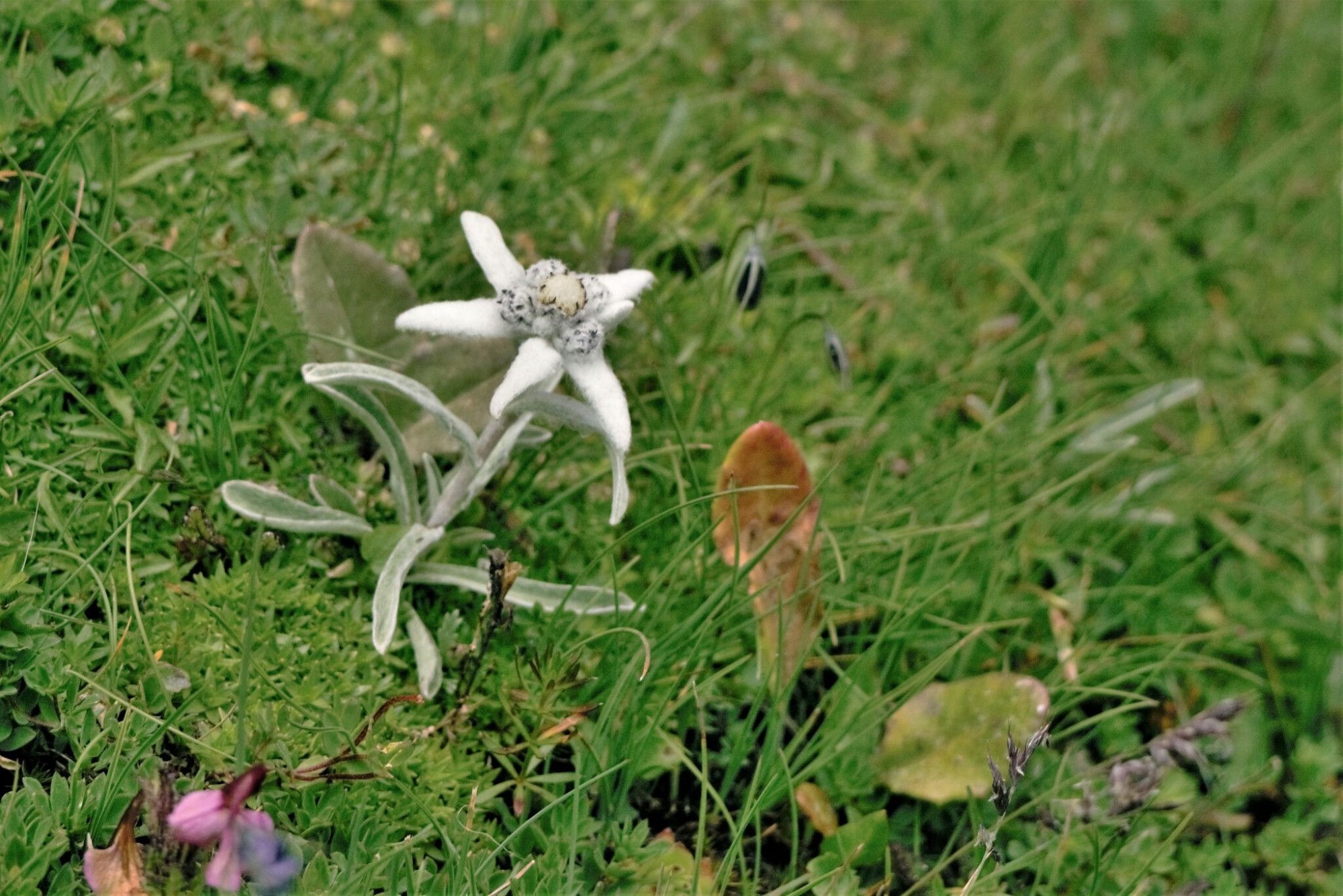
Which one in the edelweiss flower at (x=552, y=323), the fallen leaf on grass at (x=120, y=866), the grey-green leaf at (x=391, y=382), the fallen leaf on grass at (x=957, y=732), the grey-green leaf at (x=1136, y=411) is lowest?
the fallen leaf on grass at (x=957, y=732)

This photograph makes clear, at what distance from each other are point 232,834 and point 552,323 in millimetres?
1060

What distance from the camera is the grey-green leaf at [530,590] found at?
2.40 meters

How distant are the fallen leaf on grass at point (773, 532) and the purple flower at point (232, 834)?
110 centimetres

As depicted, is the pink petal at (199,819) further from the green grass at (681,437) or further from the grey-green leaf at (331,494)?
the grey-green leaf at (331,494)

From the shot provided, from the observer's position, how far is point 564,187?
10.5 ft

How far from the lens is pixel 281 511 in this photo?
91.7 inches

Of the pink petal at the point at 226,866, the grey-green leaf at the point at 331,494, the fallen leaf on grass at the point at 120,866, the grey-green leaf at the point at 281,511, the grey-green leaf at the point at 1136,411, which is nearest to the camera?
the pink petal at the point at 226,866

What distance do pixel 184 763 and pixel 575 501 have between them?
3.39 ft

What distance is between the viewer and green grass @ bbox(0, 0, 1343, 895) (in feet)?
7.10

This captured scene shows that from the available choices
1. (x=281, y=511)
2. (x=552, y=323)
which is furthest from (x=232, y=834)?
(x=552, y=323)

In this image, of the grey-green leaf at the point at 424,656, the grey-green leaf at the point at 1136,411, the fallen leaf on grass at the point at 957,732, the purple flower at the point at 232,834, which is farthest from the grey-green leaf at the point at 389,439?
the grey-green leaf at the point at 1136,411

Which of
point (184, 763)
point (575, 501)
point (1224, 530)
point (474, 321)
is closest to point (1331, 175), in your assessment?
point (1224, 530)

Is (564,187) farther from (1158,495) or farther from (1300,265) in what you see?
(1300,265)

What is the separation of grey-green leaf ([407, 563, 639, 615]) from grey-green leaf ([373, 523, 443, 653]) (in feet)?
0.19
